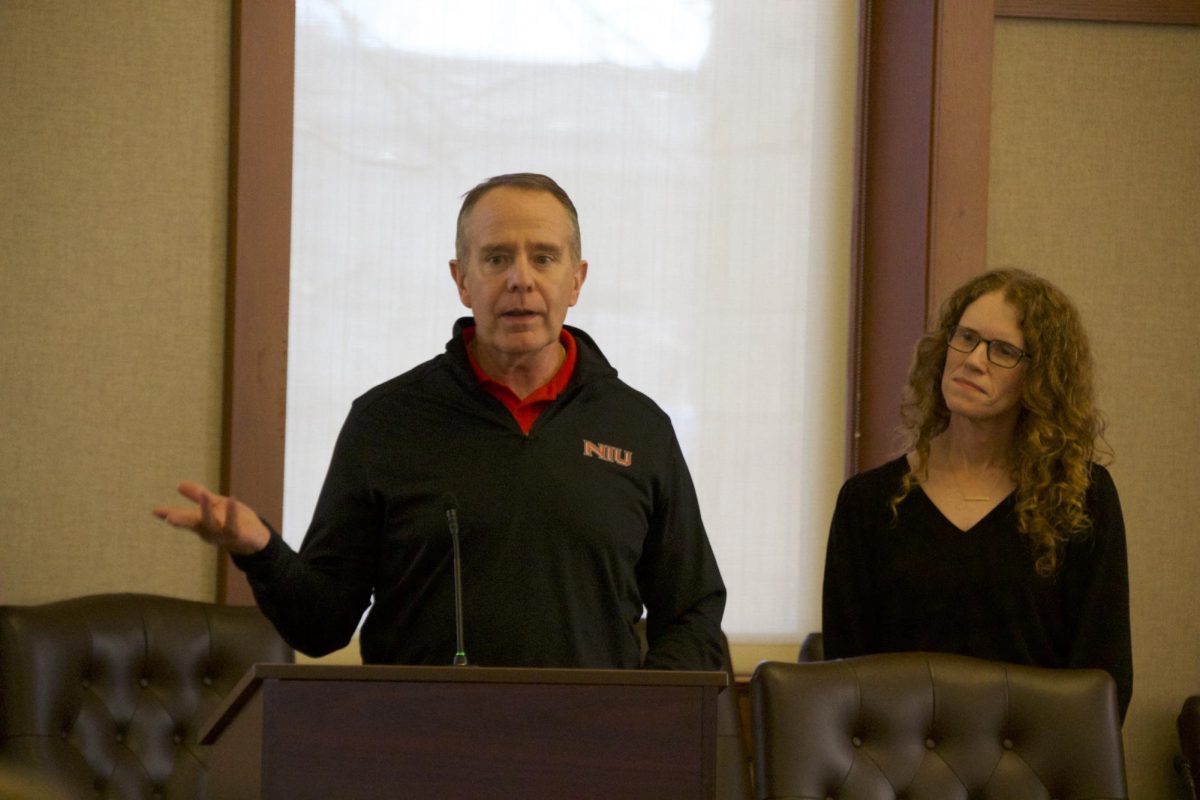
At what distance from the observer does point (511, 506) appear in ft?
8.12

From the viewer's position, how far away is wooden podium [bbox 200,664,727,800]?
5.80 ft

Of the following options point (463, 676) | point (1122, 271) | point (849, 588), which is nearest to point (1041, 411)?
point (849, 588)

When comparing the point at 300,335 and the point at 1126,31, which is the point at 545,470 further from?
the point at 1126,31

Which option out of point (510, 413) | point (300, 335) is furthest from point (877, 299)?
point (510, 413)

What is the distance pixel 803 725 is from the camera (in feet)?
7.51

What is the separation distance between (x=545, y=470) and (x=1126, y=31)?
2590mm

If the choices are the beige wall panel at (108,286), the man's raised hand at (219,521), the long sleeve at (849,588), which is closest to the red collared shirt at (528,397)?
the man's raised hand at (219,521)

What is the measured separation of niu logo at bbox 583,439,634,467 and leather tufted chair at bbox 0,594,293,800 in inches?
46.7

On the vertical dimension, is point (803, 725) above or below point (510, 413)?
below

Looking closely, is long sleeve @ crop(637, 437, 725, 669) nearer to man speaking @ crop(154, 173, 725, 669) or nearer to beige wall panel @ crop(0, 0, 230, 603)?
man speaking @ crop(154, 173, 725, 669)

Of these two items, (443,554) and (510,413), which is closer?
(443,554)

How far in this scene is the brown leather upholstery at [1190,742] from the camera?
12.8ft

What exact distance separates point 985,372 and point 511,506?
1.11 m

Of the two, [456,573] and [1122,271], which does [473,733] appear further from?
[1122,271]
